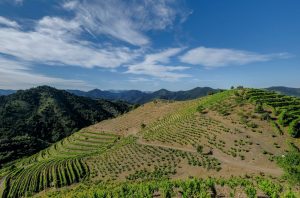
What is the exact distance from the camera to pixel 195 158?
74250 mm

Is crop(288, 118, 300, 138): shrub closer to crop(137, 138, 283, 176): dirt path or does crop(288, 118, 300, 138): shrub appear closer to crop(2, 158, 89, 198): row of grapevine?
crop(137, 138, 283, 176): dirt path

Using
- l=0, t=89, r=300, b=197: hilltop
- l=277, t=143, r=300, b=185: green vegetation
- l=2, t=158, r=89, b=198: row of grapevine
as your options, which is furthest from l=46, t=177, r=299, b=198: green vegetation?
l=2, t=158, r=89, b=198: row of grapevine

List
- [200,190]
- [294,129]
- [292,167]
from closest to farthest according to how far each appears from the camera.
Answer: [200,190] < [292,167] < [294,129]

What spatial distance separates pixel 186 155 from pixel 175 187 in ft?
108

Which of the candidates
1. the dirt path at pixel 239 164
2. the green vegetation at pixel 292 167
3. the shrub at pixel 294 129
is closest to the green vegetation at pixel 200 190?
the green vegetation at pixel 292 167

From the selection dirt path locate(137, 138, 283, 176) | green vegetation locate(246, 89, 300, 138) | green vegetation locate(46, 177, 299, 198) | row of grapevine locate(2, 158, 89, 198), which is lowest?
row of grapevine locate(2, 158, 89, 198)

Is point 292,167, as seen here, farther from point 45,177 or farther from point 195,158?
point 45,177

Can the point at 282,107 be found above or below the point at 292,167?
above

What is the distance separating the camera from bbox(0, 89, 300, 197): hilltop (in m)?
46.0

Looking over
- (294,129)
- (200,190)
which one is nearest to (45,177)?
(200,190)

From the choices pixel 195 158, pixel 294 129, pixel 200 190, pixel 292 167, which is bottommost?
pixel 195 158

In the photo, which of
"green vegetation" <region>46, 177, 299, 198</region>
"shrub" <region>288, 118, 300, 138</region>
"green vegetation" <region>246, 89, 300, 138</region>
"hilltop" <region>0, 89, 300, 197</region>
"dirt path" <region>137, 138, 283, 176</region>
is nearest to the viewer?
"green vegetation" <region>46, 177, 299, 198</region>

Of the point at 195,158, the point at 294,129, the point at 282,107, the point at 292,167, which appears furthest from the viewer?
the point at 282,107

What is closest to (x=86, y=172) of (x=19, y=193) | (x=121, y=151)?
(x=121, y=151)
